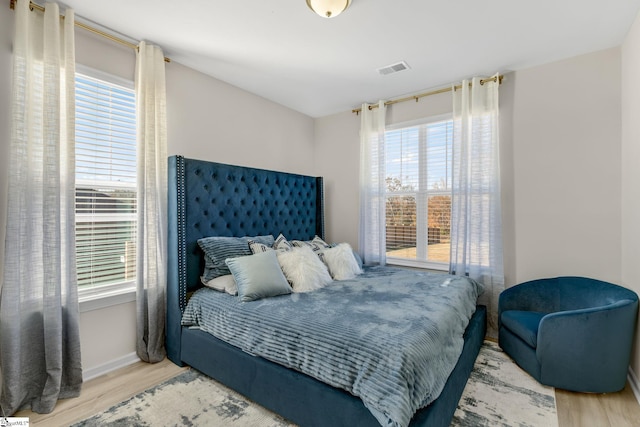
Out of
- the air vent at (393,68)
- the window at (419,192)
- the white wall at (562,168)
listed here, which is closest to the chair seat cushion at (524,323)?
the white wall at (562,168)

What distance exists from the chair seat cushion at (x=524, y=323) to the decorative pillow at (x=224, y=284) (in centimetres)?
223

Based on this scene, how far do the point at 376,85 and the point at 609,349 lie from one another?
291 centimetres

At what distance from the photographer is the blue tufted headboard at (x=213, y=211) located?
246 centimetres

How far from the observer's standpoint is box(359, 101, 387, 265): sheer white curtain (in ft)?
11.8

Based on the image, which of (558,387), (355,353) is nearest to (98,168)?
(355,353)

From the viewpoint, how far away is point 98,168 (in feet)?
7.50

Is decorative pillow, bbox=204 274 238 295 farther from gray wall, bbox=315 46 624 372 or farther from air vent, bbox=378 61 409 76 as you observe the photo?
gray wall, bbox=315 46 624 372

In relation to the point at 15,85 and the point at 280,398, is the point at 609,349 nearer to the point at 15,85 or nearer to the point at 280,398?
the point at 280,398

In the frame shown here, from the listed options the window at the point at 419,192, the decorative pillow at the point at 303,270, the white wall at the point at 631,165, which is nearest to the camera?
the white wall at the point at 631,165

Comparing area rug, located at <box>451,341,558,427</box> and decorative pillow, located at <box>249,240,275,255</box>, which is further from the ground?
decorative pillow, located at <box>249,240,275,255</box>

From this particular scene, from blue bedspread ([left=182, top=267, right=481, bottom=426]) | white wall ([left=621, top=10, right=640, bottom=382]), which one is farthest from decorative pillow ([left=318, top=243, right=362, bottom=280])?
white wall ([left=621, top=10, right=640, bottom=382])

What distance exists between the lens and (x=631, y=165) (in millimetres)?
2221

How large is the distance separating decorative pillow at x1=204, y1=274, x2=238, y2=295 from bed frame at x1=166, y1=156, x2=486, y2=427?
0.21 m

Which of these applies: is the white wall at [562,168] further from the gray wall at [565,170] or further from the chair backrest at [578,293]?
the chair backrest at [578,293]
